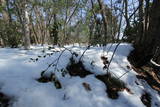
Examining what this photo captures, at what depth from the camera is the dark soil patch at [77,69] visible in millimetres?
2303

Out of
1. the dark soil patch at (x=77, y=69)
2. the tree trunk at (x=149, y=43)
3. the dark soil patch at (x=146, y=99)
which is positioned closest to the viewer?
the dark soil patch at (x=146, y=99)

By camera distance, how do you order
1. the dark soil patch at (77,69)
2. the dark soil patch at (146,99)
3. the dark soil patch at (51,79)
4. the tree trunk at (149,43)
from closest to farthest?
the dark soil patch at (51,79)
the dark soil patch at (146,99)
the dark soil patch at (77,69)
the tree trunk at (149,43)

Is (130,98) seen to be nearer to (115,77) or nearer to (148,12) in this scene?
(115,77)

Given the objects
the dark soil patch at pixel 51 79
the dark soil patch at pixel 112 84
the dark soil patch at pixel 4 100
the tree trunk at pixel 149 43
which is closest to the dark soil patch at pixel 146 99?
the dark soil patch at pixel 112 84

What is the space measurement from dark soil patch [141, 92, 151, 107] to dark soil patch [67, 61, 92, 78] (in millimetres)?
815

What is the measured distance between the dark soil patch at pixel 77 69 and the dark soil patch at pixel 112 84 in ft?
0.67

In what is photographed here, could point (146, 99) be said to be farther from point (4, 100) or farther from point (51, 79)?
point (4, 100)

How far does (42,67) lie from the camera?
2211 millimetres

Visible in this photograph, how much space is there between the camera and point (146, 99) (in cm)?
221

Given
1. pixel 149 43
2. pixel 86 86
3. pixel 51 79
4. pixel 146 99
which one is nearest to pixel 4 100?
pixel 51 79

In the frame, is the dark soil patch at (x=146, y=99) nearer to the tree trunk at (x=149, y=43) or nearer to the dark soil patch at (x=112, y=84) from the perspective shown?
the dark soil patch at (x=112, y=84)

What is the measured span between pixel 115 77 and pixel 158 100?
67cm

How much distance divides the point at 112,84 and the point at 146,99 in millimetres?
499

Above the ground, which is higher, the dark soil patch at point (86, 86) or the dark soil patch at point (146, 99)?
the dark soil patch at point (86, 86)
